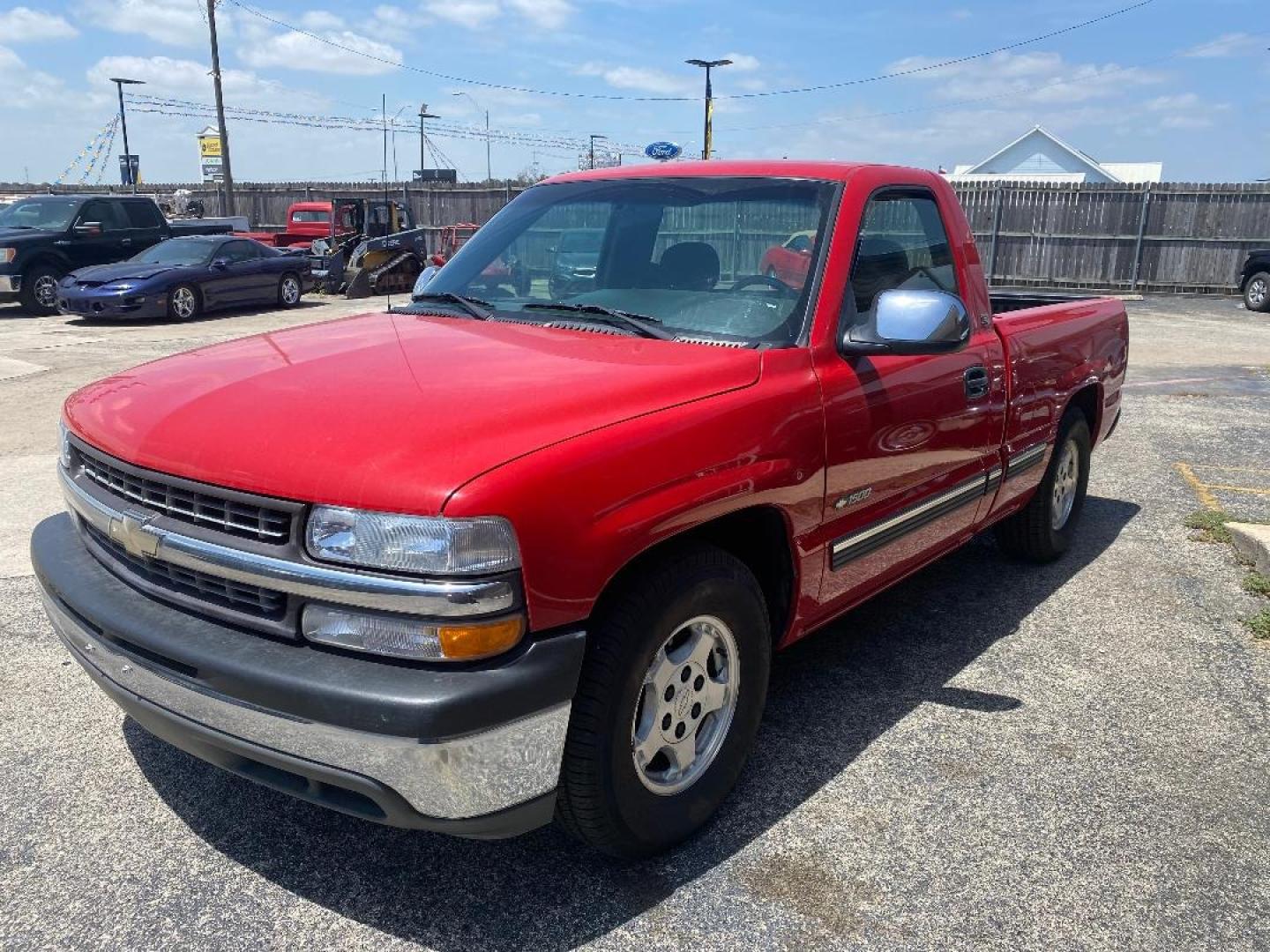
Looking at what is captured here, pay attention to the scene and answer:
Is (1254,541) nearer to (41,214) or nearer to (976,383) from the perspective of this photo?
(976,383)

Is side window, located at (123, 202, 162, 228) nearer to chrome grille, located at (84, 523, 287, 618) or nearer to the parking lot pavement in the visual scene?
the parking lot pavement

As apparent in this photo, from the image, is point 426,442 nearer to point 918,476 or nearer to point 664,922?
point 664,922

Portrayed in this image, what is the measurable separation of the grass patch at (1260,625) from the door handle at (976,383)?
1665 mm

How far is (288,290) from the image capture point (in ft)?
59.0

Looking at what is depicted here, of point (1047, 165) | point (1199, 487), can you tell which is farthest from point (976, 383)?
point (1047, 165)

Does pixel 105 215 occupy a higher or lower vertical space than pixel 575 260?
lower

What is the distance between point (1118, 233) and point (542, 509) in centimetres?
2505

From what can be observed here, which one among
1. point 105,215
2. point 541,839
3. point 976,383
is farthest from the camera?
point 105,215

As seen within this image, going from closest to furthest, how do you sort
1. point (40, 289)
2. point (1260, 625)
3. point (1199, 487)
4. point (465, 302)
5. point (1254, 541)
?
point (465, 302) → point (1260, 625) → point (1254, 541) → point (1199, 487) → point (40, 289)

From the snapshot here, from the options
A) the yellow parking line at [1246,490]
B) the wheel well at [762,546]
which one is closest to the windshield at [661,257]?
the wheel well at [762,546]

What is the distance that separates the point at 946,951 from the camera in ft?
8.07

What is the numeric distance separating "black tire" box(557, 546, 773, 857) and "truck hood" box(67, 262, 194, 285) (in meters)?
14.8

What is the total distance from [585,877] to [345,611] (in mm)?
1049

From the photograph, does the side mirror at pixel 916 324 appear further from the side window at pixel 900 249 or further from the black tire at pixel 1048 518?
the black tire at pixel 1048 518
